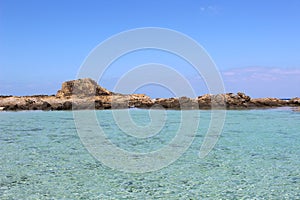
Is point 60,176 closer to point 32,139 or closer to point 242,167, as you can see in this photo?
point 242,167

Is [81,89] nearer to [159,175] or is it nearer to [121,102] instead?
[121,102]

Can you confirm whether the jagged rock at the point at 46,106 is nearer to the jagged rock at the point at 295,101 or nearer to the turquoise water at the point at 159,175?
the turquoise water at the point at 159,175

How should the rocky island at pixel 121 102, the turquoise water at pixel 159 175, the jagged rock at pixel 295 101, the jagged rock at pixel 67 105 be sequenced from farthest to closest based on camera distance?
the jagged rock at pixel 295 101, the rocky island at pixel 121 102, the jagged rock at pixel 67 105, the turquoise water at pixel 159 175

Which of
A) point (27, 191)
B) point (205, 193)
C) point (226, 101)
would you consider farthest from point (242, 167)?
point (226, 101)

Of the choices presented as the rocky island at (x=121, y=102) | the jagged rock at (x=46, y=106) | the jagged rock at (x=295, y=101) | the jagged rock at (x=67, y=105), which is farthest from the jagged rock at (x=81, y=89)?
the jagged rock at (x=295, y=101)

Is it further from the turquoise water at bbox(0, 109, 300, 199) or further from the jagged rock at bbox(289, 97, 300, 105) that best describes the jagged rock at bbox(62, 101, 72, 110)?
the jagged rock at bbox(289, 97, 300, 105)

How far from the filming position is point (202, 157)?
17422mm

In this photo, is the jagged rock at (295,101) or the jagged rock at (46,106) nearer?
the jagged rock at (46,106)

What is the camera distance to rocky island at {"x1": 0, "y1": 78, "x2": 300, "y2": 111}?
64125 mm

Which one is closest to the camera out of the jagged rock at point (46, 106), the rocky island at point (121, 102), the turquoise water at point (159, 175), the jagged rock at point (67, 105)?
the turquoise water at point (159, 175)

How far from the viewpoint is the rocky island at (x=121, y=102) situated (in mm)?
64125

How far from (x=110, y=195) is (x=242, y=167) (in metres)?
Answer: 7.13

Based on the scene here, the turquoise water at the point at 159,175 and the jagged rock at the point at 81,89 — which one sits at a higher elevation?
the jagged rock at the point at 81,89

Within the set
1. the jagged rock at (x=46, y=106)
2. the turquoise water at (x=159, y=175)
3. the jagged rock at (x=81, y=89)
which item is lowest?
the turquoise water at (x=159, y=175)
